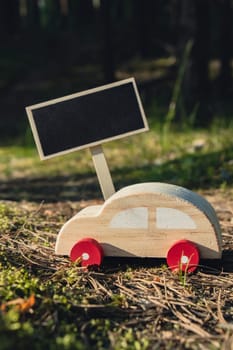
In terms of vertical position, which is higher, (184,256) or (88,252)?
(88,252)

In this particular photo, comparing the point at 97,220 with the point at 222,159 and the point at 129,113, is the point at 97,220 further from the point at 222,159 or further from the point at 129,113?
the point at 222,159

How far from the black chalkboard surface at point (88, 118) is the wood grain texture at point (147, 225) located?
1.07 ft

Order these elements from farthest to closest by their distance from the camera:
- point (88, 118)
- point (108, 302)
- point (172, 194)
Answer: point (88, 118)
point (172, 194)
point (108, 302)

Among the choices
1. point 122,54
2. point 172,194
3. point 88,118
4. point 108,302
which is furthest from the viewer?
point 122,54

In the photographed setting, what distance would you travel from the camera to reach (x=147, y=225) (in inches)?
114

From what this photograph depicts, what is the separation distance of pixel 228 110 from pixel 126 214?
545 cm

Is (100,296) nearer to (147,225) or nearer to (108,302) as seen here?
(108,302)

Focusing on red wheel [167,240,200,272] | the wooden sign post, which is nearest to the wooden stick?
the wooden sign post

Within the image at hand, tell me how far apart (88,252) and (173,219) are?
0.42 metres

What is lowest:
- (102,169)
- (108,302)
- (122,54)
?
(108,302)

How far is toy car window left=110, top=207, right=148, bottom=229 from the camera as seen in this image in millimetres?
2871

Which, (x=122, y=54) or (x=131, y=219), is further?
(x=122, y=54)

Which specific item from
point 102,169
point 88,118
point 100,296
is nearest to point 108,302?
point 100,296

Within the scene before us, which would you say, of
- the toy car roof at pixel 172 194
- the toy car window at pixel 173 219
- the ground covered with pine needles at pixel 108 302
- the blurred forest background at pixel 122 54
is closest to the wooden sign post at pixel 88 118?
the toy car roof at pixel 172 194
